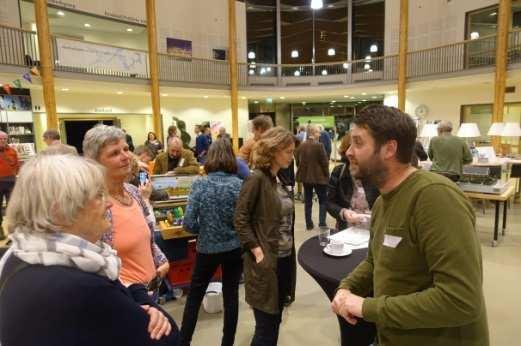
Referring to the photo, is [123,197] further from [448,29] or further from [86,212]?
[448,29]

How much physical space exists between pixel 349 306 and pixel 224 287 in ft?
4.04

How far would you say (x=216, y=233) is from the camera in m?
2.13

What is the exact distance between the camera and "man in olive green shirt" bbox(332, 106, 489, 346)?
0.90m

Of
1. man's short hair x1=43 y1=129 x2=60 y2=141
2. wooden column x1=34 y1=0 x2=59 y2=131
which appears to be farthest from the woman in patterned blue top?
wooden column x1=34 y1=0 x2=59 y2=131

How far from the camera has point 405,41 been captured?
11156mm

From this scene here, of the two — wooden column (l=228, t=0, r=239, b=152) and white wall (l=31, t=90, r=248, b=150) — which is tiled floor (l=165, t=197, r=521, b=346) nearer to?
wooden column (l=228, t=0, r=239, b=152)

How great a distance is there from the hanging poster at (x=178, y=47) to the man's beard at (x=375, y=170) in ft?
40.7

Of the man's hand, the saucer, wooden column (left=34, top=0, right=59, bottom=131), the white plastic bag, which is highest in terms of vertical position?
wooden column (left=34, top=0, right=59, bottom=131)

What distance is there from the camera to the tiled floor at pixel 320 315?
258cm

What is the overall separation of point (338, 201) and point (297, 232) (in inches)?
106

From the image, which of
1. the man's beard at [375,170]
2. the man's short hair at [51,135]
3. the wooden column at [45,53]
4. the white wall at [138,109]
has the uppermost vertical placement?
the wooden column at [45,53]

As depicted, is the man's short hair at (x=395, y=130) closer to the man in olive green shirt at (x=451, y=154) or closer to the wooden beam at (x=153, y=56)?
the man in olive green shirt at (x=451, y=154)

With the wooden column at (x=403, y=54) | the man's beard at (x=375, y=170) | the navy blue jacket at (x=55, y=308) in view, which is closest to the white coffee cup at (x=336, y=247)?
the man's beard at (x=375, y=170)

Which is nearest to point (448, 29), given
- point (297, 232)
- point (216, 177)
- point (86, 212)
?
point (297, 232)
